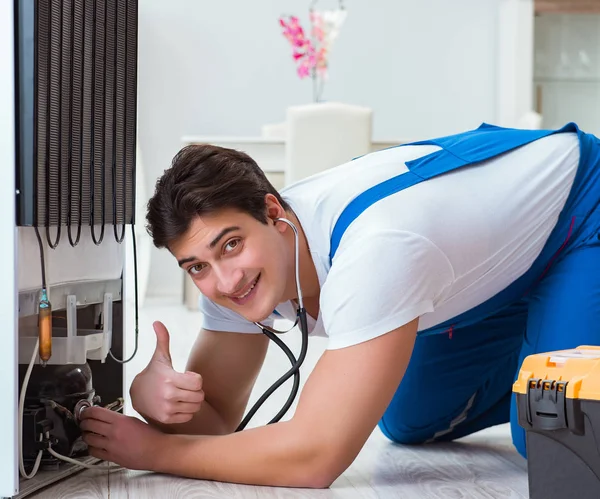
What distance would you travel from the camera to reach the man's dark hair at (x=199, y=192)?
4.17ft

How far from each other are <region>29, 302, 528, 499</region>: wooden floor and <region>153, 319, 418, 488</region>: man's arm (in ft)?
0.12

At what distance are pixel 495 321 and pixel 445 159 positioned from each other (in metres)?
0.45

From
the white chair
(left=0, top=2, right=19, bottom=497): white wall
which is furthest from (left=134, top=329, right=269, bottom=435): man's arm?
the white chair

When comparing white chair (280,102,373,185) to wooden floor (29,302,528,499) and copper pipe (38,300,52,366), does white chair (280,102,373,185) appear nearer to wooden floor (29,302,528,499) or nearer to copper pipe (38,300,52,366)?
wooden floor (29,302,528,499)

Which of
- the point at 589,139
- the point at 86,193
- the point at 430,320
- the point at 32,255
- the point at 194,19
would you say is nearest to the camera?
the point at 32,255

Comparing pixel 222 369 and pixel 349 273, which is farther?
pixel 222 369

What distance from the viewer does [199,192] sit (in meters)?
1.27

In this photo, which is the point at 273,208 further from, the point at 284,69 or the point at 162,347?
the point at 284,69

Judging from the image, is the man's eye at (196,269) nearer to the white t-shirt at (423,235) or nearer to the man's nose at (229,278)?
the man's nose at (229,278)

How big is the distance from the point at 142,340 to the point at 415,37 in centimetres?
330

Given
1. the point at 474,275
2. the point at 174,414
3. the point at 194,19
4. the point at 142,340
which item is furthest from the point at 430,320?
the point at 194,19

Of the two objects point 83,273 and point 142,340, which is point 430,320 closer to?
point 83,273

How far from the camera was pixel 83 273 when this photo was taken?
1.36m

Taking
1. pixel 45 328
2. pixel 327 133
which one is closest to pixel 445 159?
pixel 45 328
